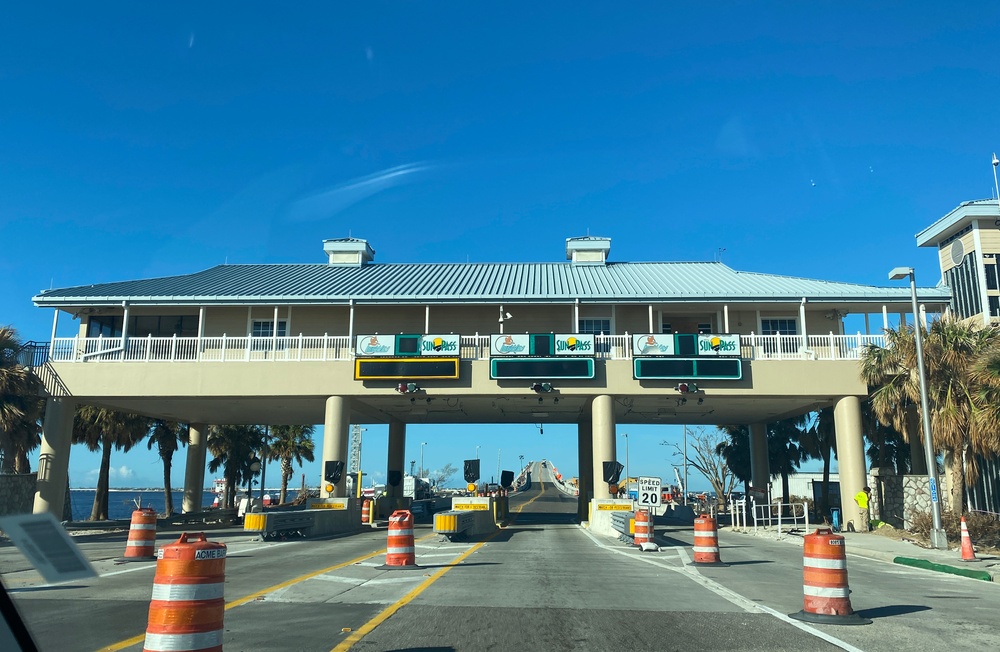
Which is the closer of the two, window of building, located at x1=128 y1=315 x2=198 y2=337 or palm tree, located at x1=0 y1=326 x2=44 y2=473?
palm tree, located at x1=0 y1=326 x2=44 y2=473

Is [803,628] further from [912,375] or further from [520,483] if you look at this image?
[520,483]

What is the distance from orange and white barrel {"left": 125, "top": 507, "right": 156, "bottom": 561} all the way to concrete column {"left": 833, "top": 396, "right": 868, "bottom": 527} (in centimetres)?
2658

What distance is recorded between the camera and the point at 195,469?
4459 centimetres

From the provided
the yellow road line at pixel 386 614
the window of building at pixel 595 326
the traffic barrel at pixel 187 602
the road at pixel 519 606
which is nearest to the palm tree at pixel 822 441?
the window of building at pixel 595 326

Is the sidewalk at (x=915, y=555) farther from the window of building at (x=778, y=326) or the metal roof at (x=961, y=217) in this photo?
the metal roof at (x=961, y=217)

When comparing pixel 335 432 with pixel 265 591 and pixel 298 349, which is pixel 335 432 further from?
pixel 265 591

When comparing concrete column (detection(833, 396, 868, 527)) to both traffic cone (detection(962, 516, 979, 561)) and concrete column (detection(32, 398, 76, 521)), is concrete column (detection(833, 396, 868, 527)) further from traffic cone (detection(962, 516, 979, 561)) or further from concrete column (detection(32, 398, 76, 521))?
concrete column (detection(32, 398, 76, 521))

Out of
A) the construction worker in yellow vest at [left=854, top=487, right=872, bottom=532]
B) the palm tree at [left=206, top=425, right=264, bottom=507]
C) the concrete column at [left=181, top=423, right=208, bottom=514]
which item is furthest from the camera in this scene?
the palm tree at [left=206, top=425, right=264, bottom=507]

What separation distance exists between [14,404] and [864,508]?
32.1m

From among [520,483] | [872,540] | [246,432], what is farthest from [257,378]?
[520,483]

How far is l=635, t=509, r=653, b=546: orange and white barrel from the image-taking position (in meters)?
21.4

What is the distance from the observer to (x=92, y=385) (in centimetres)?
3403

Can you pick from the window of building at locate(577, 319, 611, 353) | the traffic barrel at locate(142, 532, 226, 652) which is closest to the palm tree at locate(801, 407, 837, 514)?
the window of building at locate(577, 319, 611, 353)

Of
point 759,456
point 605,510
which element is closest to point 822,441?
point 759,456
